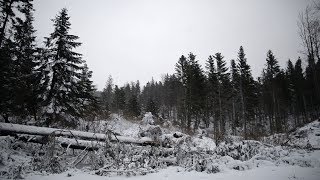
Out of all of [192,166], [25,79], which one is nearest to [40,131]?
[192,166]

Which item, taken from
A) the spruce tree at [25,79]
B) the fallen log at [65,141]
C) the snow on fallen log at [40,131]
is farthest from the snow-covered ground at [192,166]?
the spruce tree at [25,79]

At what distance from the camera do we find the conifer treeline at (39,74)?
1168 centimetres

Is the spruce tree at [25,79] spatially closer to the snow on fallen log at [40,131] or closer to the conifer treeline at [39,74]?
the conifer treeline at [39,74]

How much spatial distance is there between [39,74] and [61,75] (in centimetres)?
152

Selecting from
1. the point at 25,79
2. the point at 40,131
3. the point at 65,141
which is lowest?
the point at 65,141

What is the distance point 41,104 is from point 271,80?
125ft

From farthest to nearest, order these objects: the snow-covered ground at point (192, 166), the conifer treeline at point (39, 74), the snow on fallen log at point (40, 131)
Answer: the conifer treeline at point (39, 74), the snow on fallen log at point (40, 131), the snow-covered ground at point (192, 166)

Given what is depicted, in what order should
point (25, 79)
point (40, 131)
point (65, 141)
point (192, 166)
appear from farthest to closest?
1. point (25, 79)
2. point (40, 131)
3. point (65, 141)
4. point (192, 166)

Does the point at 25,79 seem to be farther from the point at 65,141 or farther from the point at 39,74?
the point at 65,141

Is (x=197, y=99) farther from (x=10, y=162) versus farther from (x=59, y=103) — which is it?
(x=10, y=162)

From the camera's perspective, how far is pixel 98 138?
7496 mm

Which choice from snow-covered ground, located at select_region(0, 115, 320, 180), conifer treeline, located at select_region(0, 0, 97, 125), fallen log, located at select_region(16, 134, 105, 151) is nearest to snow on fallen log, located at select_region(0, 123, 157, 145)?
fallen log, located at select_region(16, 134, 105, 151)

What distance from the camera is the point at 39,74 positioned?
48.5 feet

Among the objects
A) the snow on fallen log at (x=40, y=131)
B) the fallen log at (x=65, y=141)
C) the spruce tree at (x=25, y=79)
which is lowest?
the fallen log at (x=65, y=141)
